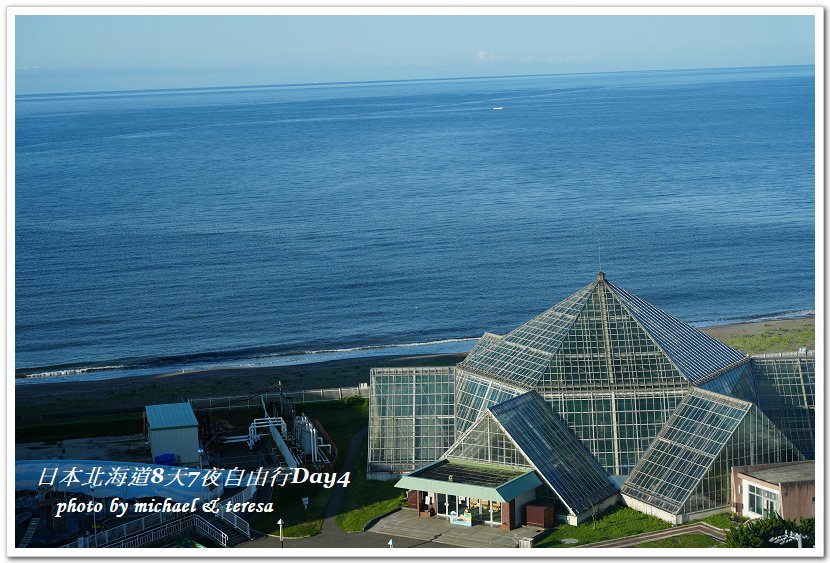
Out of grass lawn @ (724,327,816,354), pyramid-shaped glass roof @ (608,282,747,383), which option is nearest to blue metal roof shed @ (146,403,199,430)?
pyramid-shaped glass roof @ (608,282,747,383)

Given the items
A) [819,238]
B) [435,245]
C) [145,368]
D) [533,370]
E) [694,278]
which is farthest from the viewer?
[435,245]

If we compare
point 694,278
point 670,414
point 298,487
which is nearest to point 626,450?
point 670,414

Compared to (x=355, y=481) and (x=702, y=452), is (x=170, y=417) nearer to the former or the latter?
(x=355, y=481)

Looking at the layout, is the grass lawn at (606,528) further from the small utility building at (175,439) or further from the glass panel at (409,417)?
the small utility building at (175,439)

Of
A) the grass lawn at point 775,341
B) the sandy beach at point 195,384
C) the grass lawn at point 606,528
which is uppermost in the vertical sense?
the grass lawn at point 775,341

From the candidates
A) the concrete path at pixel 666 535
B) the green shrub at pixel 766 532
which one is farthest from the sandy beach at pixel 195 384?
the green shrub at pixel 766 532

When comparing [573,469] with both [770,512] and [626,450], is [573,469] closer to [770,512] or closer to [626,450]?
[626,450]

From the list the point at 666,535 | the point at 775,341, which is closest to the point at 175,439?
the point at 666,535
